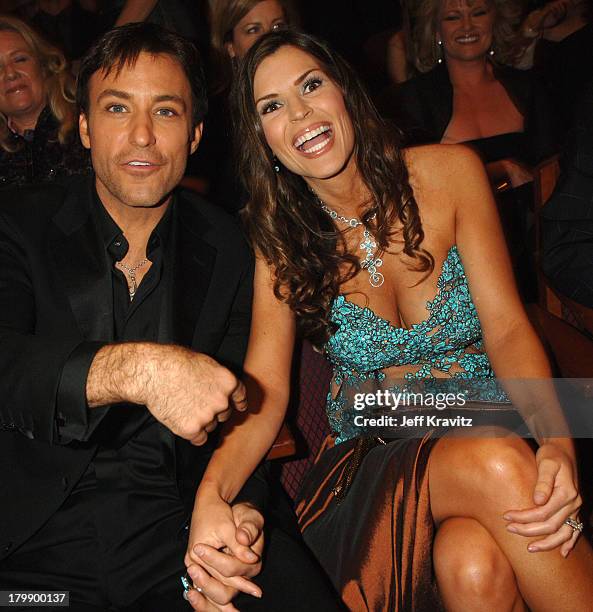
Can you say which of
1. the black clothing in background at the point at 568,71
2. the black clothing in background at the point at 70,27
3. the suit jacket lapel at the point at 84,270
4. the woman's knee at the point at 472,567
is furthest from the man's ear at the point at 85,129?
Result: the black clothing in background at the point at 568,71

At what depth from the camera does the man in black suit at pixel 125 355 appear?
128 cm

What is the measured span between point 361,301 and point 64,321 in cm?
74

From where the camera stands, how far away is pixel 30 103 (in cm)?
302

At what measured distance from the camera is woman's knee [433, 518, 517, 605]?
4.37 feet

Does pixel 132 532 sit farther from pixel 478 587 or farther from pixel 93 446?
pixel 478 587

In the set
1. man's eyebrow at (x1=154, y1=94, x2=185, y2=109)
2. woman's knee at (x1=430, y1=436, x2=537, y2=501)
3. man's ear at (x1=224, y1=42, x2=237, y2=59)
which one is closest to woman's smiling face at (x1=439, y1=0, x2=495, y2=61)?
man's ear at (x1=224, y1=42, x2=237, y2=59)

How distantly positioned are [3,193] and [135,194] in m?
0.30

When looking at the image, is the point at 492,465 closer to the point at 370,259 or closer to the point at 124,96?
the point at 370,259

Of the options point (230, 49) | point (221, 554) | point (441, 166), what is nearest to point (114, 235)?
point (221, 554)

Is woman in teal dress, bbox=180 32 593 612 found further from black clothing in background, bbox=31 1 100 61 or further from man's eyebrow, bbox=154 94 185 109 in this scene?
black clothing in background, bbox=31 1 100 61

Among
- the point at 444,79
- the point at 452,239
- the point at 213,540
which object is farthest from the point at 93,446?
the point at 444,79

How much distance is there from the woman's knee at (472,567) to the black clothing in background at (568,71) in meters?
2.48

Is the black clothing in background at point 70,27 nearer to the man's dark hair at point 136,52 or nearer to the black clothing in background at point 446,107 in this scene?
the black clothing in background at point 446,107

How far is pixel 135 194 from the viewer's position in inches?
66.7
